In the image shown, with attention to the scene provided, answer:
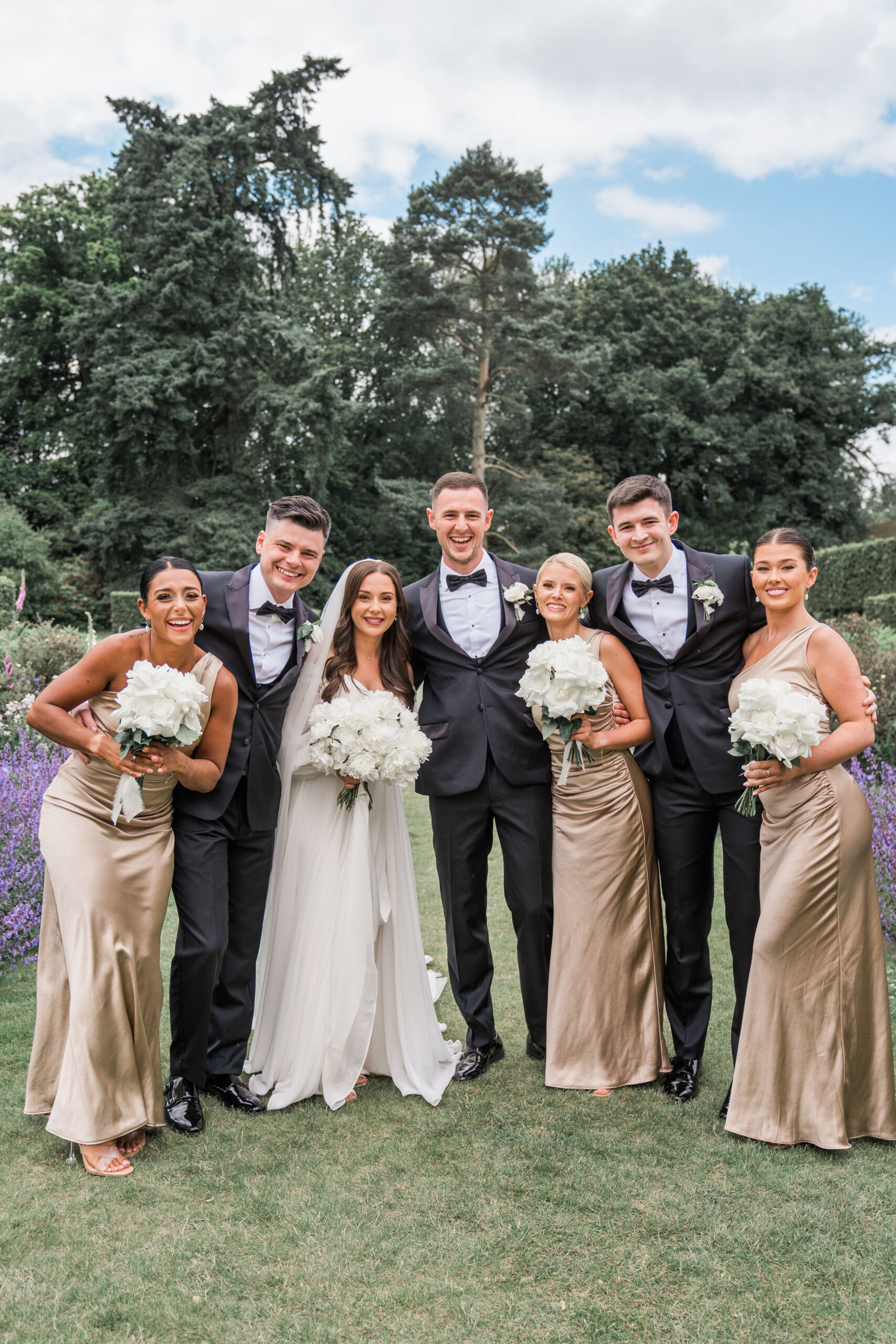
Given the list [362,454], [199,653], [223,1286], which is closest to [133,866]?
[199,653]

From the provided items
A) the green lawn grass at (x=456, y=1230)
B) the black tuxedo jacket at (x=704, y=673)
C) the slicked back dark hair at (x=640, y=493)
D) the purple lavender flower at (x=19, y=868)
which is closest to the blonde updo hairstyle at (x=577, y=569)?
the black tuxedo jacket at (x=704, y=673)

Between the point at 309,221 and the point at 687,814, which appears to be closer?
the point at 687,814

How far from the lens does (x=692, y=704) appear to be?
4441 millimetres

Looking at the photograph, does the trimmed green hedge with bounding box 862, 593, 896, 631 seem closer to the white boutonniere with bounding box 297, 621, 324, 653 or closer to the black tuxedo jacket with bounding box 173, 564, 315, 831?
the white boutonniere with bounding box 297, 621, 324, 653

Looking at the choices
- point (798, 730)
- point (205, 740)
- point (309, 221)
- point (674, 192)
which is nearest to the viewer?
point (798, 730)

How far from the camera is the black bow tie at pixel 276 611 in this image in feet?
14.9

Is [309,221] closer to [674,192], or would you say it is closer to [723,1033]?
[674,192]

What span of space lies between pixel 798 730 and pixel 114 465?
2789 centimetres

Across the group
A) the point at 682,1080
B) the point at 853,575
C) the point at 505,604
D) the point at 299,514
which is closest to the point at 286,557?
the point at 299,514

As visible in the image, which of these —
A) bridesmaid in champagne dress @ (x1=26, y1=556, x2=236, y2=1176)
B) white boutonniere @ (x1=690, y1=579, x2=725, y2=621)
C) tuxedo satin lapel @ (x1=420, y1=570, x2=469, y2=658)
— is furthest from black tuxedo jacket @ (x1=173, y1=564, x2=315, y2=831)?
white boutonniere @ (x1=690, y1=579, x2=725, y2=621)

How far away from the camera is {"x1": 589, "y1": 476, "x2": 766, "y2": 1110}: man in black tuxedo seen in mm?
4395

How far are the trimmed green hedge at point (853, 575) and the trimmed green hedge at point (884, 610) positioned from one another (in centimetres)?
238

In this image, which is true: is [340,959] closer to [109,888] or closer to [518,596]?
[109,888]

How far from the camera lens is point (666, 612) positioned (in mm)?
4512
